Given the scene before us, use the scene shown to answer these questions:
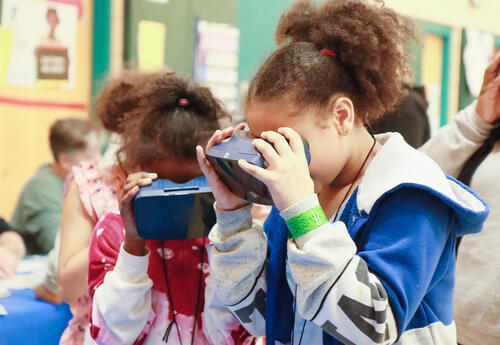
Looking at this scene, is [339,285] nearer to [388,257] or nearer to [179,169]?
[388,257]

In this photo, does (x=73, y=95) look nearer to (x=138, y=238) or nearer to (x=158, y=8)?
(x=158, y=8)

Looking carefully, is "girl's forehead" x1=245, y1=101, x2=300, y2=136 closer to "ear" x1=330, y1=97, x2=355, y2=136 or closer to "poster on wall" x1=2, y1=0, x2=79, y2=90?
"ear" x1=330, y1=97, x2=355, y2=136

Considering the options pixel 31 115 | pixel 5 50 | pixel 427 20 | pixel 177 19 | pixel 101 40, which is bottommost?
pixel 31 115

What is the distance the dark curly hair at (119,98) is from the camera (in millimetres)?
1372

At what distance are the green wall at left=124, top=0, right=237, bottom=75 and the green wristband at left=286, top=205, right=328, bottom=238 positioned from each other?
107 inches

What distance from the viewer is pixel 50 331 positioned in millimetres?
1615

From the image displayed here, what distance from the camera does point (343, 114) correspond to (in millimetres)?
864

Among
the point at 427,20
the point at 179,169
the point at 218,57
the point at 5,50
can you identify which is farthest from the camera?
the point at 427,20

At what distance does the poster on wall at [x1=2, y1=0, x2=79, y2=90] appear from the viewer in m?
2.98

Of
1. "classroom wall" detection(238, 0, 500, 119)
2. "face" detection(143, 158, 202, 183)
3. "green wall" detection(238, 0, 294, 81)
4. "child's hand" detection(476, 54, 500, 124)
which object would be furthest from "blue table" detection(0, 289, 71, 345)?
"green wall" detection(238, 0, 294, 81)

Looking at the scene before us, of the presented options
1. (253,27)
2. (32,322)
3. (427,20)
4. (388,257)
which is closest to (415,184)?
(388,257)

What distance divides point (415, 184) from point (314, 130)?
0.19m

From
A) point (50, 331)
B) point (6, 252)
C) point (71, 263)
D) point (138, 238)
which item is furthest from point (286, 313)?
point (6, 252)

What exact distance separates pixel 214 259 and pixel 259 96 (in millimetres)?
287
